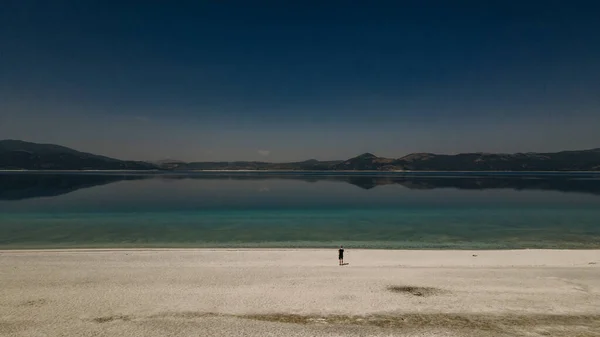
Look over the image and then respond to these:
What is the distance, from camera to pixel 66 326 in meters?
14.3

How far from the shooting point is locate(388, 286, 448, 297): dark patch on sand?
59.5 ft

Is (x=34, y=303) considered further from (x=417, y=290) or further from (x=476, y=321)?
(x=476, y=321)

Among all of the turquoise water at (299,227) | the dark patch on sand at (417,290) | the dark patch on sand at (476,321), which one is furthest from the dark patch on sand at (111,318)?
the turquoise water at (299,227)

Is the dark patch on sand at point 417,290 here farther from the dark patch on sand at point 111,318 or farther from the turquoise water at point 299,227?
the dark patch on sand at point 111,318

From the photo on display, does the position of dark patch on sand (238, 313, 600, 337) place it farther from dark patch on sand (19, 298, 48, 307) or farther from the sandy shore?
dark patch on sand (19, 298, 48, 307)

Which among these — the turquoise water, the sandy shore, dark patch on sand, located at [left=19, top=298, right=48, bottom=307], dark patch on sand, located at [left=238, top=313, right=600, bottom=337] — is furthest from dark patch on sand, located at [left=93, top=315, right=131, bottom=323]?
the turquoise water

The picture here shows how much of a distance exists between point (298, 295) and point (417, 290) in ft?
21.6

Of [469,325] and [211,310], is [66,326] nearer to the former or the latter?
[211,310]

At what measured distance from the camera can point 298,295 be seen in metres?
18.0

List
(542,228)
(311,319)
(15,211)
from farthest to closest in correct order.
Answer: (15,211) → (542,228) → (311,319)

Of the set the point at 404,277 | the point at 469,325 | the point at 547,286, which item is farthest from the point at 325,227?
the point at 469,325

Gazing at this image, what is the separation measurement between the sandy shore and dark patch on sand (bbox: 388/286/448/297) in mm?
56

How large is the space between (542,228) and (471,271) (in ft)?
86.9

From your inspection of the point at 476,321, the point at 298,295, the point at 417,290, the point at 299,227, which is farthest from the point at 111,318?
the point at 299,227
